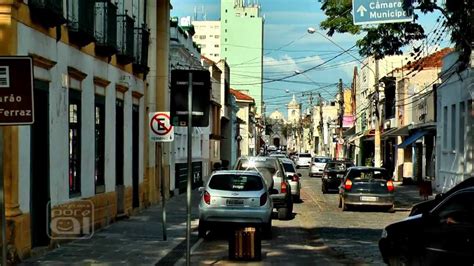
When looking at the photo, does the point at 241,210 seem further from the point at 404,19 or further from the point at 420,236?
the point at 420,236

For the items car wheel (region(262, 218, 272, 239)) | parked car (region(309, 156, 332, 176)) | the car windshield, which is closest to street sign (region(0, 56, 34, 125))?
car wheel (region(262, 218, 272, 239))

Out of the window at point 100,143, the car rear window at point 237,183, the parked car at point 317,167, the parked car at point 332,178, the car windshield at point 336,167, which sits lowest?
the parked car at point 317,167

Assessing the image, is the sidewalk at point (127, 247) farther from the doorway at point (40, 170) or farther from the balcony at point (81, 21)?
the balcony at point (81, 21)

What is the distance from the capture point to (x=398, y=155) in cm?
4844

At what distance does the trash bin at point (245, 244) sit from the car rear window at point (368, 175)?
41.2 feet

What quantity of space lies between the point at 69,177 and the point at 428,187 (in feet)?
55.5

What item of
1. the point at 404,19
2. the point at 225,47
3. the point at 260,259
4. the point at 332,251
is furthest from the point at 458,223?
the point at 225,47

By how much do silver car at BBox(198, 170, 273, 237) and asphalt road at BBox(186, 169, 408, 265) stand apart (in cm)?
50

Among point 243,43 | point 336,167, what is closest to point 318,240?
point 336,167

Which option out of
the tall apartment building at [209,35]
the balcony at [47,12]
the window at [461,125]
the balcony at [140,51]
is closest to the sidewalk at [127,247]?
the balcony at [47,12]

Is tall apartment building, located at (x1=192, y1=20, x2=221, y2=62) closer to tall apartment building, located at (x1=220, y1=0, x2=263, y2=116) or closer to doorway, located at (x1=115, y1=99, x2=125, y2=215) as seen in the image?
tall apartment building, located at (x1=220, y1=0, x2=263, y2=116)

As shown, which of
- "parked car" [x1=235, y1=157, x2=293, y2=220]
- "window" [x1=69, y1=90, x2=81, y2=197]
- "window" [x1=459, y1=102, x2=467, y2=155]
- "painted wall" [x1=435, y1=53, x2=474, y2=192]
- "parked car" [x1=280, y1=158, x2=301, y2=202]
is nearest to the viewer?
"window" [x1=69, y1=90, x2=81, y2=197]

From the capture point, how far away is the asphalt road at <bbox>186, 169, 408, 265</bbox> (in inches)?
542

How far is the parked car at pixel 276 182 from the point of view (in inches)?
856
